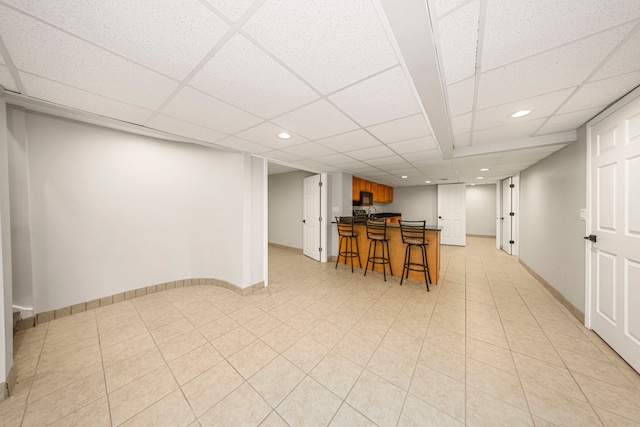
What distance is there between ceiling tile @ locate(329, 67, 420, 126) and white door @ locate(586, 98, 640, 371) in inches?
70.9

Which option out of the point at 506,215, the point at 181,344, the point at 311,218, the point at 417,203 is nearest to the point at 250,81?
the point at 181,344

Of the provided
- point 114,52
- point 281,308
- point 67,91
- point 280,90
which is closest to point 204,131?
point 67,91

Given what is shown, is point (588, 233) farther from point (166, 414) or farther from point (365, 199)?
point (365, 199)

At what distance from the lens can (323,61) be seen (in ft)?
4.03

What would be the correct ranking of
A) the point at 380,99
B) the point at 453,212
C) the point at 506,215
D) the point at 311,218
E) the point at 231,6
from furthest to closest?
the point at 453,212 → the point at 506,215 → the point at 311,218 → the point at 380,99 → the point at 231,6

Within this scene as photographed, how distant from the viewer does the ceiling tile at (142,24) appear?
0.90 metres

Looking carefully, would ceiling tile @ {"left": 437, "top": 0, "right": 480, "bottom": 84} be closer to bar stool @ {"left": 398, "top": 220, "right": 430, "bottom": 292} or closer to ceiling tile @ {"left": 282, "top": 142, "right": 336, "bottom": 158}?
ceiling tile @ {"left": 282, "top": 142, "right": 336, "bottom": 158}

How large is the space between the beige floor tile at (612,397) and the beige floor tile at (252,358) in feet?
7.88

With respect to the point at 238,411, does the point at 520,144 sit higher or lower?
higher

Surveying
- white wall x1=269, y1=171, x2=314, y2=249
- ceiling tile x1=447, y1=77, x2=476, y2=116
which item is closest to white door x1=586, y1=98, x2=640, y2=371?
ceiling tile x1=447, y1=77, x2=476, y2=116

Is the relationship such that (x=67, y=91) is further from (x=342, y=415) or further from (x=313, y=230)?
(x=313, y=230)

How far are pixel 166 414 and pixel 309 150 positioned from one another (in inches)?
119

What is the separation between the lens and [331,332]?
7.20 ft

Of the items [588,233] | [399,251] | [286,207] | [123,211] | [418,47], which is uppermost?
[418,47]
